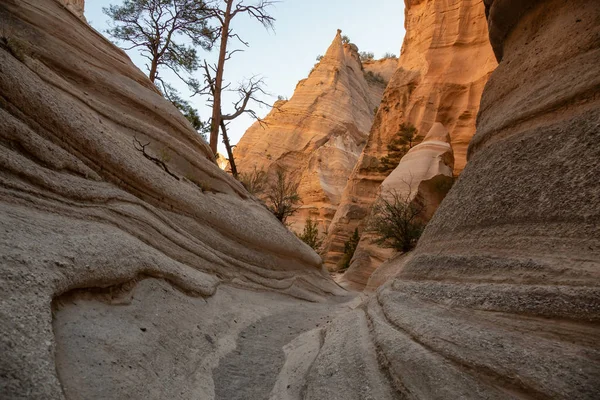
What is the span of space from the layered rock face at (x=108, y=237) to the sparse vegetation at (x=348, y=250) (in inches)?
328

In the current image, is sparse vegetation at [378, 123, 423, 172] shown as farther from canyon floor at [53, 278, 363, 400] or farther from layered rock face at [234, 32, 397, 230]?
canyon floor at [53, 278, 363, 400]

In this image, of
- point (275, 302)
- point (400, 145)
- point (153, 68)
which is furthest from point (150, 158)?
point (400, 145)

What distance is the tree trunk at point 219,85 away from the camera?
9.48 metres

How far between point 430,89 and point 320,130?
14.7 metres

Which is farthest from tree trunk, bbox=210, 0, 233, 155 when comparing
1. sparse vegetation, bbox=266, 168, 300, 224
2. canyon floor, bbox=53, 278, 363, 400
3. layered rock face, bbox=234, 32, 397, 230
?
layered rock face, bbox=234, 32, 397, 230

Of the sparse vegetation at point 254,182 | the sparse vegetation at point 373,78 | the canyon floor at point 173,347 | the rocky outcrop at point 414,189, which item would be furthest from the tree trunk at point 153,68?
the sparse vegetation at point 373,78

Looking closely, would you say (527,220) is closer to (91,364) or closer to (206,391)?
(206,391)

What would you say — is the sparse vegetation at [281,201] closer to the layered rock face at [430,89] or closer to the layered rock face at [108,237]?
the layered rock face at [108,237]

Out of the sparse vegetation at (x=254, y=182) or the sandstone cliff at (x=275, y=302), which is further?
the sparse vegetation at (x=254, y=182)

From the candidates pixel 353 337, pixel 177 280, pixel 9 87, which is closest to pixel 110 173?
pixel 9 87

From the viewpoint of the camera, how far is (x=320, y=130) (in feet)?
98.5

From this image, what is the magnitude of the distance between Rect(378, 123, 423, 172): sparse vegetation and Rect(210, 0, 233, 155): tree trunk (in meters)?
8.79

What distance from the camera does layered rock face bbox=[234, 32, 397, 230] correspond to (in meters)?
26.4

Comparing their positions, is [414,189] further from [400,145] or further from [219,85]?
[219,85]
